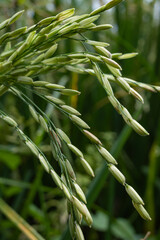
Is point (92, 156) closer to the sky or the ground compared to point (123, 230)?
closer to the sky

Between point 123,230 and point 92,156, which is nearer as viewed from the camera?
point 123,230

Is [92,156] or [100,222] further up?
[92,156]

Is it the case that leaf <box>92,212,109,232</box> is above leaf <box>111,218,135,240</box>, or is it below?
above

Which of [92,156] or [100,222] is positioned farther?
[92,156]

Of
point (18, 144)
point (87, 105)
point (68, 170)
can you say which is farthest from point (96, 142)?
point (87, 105)

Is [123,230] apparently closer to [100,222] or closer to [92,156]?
[100,222]

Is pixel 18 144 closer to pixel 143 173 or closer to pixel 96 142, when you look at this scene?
pixel 143 173

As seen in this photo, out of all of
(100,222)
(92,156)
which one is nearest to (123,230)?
(100,222)

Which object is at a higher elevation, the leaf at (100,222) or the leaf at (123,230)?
the leaf at (100,222)
